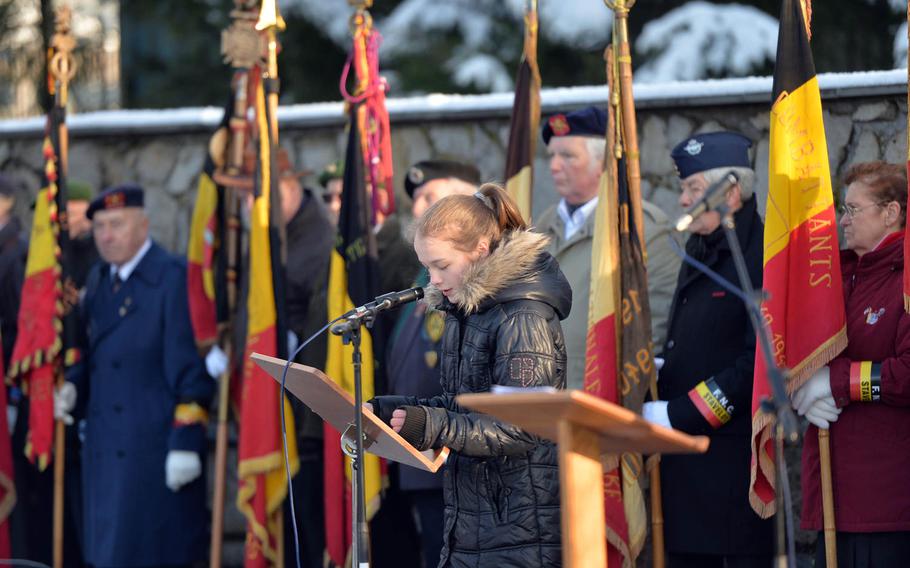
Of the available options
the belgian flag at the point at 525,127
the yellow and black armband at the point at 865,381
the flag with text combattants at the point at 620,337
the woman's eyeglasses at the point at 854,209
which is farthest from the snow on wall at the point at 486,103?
the yellow and black armband at the point at 865,381

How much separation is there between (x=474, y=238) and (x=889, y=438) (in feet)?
5.36

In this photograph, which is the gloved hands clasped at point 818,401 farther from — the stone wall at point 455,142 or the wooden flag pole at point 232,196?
the wooden flag pole at point 232,196

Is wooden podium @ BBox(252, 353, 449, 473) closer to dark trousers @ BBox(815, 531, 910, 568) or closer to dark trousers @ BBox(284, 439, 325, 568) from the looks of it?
dark trousers @ BBox(815, 531, 910, 568)

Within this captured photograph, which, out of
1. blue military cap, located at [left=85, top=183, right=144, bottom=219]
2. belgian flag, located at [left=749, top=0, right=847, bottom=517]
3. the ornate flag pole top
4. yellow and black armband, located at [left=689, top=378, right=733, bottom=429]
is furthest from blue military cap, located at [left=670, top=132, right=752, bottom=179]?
blue military cap, located at [left=85, top=183, right=144, bottom=219]

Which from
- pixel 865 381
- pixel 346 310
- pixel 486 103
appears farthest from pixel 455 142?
pixel 865 381

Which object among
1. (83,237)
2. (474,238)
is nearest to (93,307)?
(83,237)

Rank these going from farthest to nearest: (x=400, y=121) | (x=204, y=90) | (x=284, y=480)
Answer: (x=204, y=90) → (x=400, y=121) → (x=284, y=480)

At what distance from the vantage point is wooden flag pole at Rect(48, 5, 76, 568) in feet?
23.6

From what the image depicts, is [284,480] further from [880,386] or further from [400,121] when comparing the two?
[880,386]

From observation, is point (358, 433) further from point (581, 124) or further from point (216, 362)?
point (216, 362)

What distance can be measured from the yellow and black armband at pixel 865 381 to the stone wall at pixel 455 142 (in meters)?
1.45

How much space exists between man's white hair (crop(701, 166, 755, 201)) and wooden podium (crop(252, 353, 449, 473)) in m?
1.84

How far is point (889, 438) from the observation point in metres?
4.77

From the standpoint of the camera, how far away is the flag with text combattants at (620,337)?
5.38m
